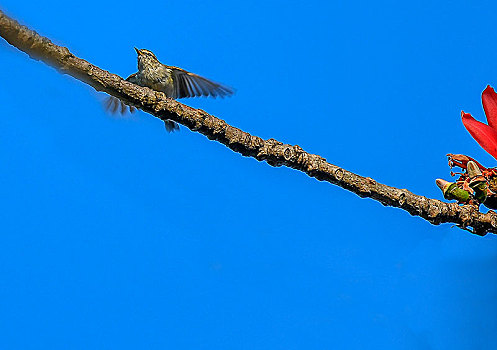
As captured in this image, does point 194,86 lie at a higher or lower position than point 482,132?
higher

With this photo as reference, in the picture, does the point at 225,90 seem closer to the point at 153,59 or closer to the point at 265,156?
the point at 153,59

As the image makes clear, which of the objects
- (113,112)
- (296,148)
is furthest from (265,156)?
(113,112)

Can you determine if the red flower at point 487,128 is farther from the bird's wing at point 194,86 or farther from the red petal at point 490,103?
the bird's wing at point 194,86

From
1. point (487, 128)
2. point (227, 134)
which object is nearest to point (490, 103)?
point (487, 128)

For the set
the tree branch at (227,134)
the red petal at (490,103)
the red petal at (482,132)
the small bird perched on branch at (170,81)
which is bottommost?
the tree branch at (227,134)

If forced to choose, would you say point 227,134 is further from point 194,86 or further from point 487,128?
point 194,86

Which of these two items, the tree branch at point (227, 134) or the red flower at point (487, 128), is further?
the red flower at point (487, 128)

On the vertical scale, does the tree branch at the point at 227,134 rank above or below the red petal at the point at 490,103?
below

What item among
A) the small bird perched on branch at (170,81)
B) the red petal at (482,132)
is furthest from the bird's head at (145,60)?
the red petal at (482,132)
